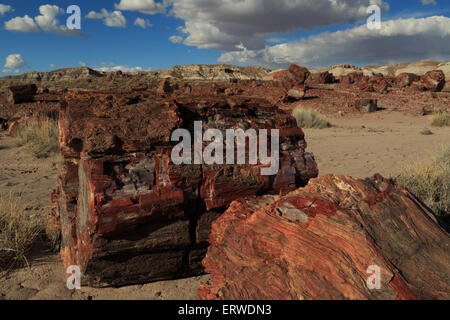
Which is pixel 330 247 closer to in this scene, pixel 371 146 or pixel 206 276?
pixel 206 276

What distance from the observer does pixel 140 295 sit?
2484mm

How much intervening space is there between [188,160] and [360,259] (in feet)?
4.27

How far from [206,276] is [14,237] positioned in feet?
6.70

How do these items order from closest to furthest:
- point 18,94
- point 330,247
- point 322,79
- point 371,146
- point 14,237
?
point 330,247
point 14,237
point 371,146
point 18,94
point 322,79

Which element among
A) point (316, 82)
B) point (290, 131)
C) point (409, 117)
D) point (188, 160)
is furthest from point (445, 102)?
point (188, 160)

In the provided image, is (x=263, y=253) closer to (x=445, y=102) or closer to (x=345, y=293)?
(x=345, y=293)

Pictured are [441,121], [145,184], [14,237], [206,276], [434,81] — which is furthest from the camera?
[434,81]

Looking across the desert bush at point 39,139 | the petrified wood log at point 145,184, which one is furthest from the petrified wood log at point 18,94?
the petrified wood log at point 145,184

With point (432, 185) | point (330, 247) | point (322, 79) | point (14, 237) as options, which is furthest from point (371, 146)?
point (322, 79)

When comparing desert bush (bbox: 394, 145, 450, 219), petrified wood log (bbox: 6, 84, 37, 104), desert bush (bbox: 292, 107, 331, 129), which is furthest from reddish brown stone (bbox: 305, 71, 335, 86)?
desert bush (bbox: 394, 145, 450, 219)

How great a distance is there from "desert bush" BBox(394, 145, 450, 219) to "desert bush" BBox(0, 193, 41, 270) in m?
4.67

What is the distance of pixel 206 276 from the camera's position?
2.80 meters

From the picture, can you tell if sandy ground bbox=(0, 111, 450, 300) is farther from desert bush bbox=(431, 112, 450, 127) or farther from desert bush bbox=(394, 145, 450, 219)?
desert bush bbox=(394, 145, 450, 219)

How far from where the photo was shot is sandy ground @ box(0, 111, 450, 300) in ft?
8.39
